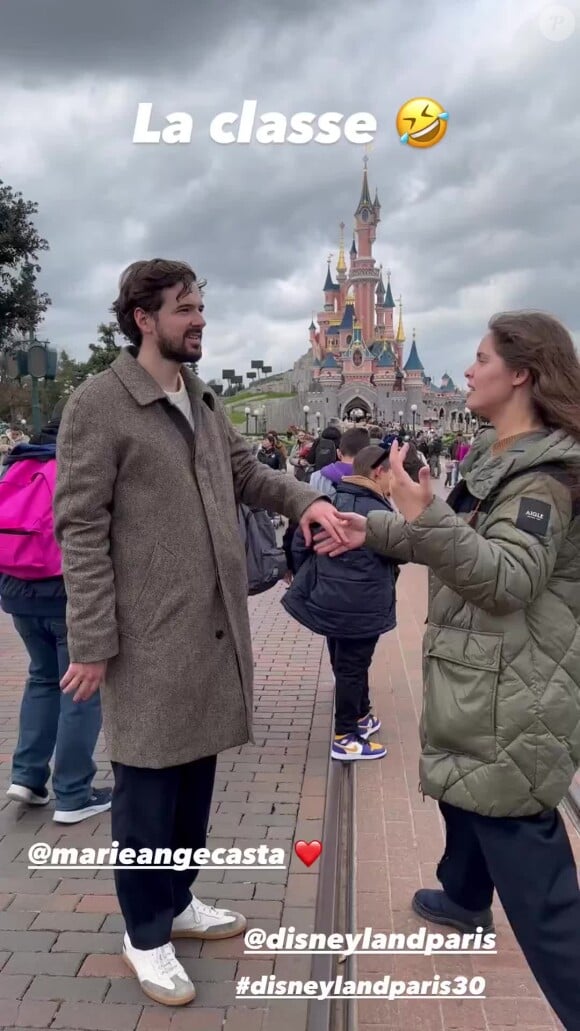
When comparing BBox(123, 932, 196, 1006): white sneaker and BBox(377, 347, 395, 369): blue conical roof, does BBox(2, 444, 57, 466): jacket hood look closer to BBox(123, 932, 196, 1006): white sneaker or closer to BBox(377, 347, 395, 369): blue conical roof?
BBox(123, 932, 196, 1006): white sneaker

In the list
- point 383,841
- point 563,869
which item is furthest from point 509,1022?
point 383,841

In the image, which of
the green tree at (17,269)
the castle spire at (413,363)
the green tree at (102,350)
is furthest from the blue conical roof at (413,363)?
the green tree at (17,269)

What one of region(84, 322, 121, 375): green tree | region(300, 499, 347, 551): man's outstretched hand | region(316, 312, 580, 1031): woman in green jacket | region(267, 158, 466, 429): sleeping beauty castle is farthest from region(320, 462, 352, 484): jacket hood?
region(267, 158, 466, 429): sleeping beauty castle

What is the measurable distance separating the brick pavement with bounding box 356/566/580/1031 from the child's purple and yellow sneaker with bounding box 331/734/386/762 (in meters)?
0.06

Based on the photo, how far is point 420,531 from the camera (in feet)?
6.34

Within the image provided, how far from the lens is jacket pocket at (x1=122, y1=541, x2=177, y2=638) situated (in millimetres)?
2230

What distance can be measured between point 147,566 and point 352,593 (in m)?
2.08

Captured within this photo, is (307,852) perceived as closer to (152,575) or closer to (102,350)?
(152,575)

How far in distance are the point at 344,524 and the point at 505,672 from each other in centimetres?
66

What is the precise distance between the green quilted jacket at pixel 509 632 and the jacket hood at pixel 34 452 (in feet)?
6.61

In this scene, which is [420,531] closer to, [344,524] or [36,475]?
[344,524]

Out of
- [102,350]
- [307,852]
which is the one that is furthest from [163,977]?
[102,350]

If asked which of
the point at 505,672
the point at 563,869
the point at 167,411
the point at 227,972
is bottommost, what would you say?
the point at 227,972

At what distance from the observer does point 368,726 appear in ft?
15.2
